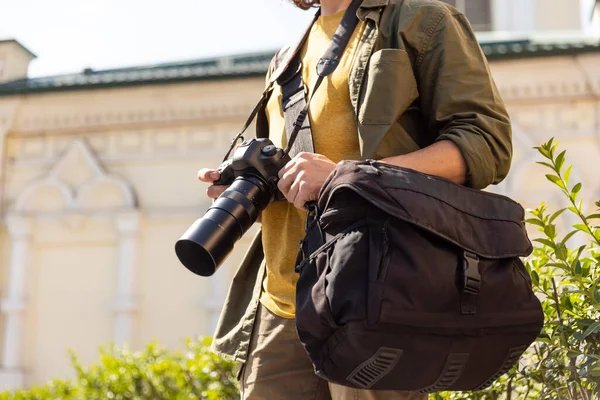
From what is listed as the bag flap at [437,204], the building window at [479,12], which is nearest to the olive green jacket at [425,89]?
the bag flap at [437,204]

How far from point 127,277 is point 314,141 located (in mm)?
7515

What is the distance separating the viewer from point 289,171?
1561mm

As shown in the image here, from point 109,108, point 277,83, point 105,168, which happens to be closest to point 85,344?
point 105,168

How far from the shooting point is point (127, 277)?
889cm

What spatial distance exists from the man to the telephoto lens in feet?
0.43

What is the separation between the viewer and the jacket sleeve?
5.15 feet

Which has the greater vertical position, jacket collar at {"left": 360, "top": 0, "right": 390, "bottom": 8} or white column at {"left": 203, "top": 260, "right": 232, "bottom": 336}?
jacket collar at {"left": 360, "top": 0, "right": 390, "bottom": 8}

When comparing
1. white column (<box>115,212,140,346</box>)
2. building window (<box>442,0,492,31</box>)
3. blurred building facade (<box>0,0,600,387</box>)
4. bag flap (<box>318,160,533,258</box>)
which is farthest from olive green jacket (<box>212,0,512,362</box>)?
building window (<box>442,0,492,31</box>)

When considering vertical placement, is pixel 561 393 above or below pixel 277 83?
below

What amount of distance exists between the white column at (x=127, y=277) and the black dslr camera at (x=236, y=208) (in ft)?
24.0

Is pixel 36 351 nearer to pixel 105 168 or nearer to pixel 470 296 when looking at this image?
pixel 105 168

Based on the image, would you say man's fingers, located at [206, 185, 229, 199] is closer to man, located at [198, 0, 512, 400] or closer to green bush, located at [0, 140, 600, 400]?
man, located at [198, 0, 512, 400]

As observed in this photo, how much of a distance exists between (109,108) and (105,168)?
743 millimetres

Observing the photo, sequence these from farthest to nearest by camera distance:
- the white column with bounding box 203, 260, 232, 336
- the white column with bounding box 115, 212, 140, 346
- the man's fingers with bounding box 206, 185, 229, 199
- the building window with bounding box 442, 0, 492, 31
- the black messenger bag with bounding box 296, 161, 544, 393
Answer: the building window with bounding box 442, 0, 492, 31, the white column with bounding box 115, 212, 140, 346, the white column with bounding box 203, 260, 232, 336, the man's fingers with bounding box 206, 185, 229, 199, the black messenger bag with bounding box 296, 161, 544, 393
